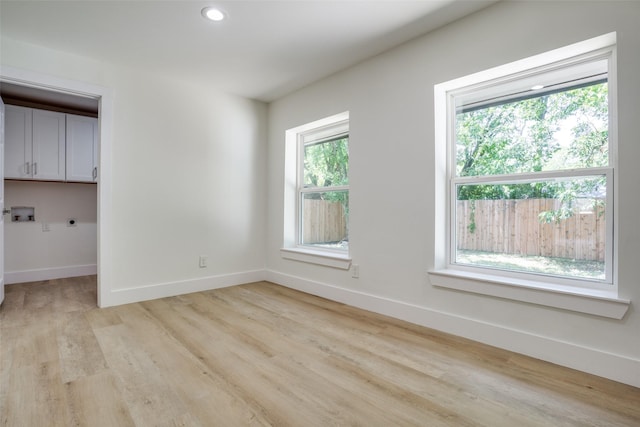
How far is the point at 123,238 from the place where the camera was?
3172 millimetres

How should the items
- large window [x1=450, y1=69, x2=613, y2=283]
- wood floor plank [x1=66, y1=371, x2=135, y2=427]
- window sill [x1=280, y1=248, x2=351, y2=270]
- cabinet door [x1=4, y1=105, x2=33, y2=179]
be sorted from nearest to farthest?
wood floor plank [x1=66, y1=371, x2=135, y2=427], large window [x1=450, y1=69, x2=613, y2=283], window sill [x1=280, y1=248, x2=351, y2=270], cabinet door [x1=4, y1=105, x2=33, y2=179]

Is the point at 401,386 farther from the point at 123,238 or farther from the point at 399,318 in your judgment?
the point at 123,238

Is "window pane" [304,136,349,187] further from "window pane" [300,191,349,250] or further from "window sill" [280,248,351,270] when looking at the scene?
"window sill" [280,248,351,270]

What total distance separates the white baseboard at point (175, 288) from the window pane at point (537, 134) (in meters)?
2.81

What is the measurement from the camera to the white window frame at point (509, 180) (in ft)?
6.03

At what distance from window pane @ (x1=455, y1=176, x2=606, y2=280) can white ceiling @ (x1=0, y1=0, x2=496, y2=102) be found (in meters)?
1.34

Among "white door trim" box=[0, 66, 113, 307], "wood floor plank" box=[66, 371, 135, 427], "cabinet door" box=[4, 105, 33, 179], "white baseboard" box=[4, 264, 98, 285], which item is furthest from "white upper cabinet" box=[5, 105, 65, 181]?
"wood floor plank" box=[66, 371, 135, 427]

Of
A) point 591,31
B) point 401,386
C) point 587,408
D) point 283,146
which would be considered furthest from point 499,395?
point 283,146

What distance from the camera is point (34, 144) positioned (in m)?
4.09

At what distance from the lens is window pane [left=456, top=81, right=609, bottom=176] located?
1.96m

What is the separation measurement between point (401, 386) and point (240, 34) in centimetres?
273

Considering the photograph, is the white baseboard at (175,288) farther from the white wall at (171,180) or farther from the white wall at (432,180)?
the white wall at (432,180)

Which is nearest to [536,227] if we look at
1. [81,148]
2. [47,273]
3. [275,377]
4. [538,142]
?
[538,142]

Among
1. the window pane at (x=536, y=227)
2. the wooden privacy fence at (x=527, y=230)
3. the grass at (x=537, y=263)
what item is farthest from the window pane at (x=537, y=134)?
the grass at (x=537, y=263)
